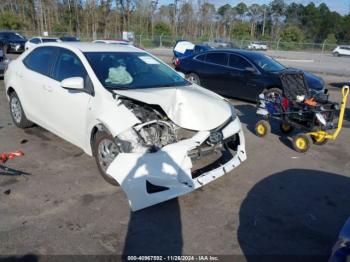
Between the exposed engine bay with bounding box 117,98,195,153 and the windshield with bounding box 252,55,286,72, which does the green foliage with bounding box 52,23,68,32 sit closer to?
the windshield with bounding box 252,55,286,72

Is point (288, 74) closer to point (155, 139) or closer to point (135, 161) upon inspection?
point (155, 139)

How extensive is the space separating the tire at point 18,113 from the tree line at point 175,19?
46538 millimetres

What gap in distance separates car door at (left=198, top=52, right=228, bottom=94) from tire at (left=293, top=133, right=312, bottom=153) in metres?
4.56

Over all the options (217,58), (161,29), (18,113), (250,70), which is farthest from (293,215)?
(161,29)

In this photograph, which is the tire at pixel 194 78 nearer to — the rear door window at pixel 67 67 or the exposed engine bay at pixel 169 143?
the exposed engine bay at pixel 169 143

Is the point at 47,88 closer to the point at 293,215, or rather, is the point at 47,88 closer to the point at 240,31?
the point at 293,215

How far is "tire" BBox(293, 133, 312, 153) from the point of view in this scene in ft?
18.7

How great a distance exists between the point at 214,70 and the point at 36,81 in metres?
6.16

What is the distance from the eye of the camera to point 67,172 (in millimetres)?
4543

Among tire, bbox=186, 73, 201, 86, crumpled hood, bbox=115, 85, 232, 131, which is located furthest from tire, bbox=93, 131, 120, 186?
tire, bbox=186, 73, 201, 86

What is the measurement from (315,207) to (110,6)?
5676cm

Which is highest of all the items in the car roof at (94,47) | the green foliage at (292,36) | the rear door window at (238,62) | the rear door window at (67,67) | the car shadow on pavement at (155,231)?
the green foliage at (292,36)

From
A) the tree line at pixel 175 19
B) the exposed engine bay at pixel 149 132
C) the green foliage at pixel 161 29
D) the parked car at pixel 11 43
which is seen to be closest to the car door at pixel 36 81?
the exposed engine bay at pixel 149 132

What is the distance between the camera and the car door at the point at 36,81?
17.0 feet
